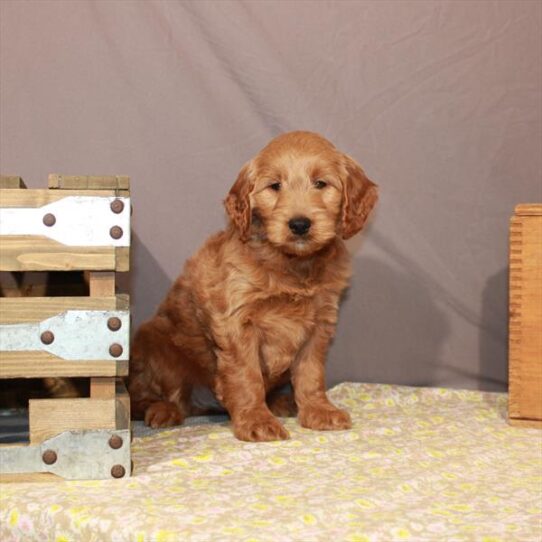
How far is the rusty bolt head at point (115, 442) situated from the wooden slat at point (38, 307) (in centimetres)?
38

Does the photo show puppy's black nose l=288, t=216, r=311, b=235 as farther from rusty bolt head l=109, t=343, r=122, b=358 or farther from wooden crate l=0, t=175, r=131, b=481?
rusty bolt head l=109, t=343, r=122, b=358

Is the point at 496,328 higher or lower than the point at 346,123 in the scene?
lower

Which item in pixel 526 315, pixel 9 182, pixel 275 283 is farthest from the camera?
pixel 526 315

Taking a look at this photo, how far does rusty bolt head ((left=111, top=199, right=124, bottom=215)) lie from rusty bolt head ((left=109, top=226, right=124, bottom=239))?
0.14ft

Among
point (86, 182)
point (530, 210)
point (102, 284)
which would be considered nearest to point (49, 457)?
point (102, 284)

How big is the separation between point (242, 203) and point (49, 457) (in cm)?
121

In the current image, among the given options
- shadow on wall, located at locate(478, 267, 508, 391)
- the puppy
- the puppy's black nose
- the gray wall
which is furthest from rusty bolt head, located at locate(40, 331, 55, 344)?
shadow on wall, located at locate(478, 267, 508, 391)

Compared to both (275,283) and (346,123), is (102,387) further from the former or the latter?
(346,123)

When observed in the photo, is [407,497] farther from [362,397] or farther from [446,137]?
[446,137]

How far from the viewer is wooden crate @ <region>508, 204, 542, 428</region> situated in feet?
10.9

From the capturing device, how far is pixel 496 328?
4.23 meters

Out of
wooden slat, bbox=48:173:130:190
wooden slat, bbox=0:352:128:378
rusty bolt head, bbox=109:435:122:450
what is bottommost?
rusty bolt head, bbox=109:435:122:450

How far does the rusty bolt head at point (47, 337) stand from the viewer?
2.47m

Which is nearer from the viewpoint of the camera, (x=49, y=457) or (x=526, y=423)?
(x=49, y=457)
